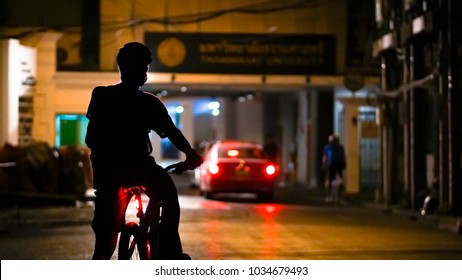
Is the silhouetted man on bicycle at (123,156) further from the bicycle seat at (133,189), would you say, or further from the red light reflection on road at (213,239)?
the red light reflection on road at (213,239)

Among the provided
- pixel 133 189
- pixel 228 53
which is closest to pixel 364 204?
pixel 228 53

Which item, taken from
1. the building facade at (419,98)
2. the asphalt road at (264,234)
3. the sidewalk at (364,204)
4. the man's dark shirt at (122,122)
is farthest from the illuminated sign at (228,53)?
the man's dark shirt at (122,122)

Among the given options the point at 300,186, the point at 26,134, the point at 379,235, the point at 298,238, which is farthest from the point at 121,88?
the point at 300,186

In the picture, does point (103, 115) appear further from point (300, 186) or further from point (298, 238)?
point (300, 186)

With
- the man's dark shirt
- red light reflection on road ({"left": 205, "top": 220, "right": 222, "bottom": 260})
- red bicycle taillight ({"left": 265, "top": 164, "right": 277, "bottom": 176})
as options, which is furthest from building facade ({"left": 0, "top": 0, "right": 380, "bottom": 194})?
the man's dark shirt

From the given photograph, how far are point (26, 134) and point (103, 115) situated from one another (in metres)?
20.5

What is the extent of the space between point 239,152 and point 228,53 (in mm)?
5276

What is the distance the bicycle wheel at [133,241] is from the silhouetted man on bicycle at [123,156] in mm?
91

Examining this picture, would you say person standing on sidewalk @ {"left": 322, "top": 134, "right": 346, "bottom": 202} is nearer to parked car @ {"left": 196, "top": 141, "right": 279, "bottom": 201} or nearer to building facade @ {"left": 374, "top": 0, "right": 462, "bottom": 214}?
building facade @ {"left": 374, "top": 0, "right": 462, "bottom": 214}

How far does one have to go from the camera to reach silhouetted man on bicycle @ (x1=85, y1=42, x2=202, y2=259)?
6480 mm

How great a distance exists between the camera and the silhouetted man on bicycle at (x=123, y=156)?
21.3ft

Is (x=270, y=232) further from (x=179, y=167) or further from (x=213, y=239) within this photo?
(x=179, y=167)

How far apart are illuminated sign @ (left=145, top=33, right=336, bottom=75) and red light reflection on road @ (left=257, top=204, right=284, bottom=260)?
25.1 ft
